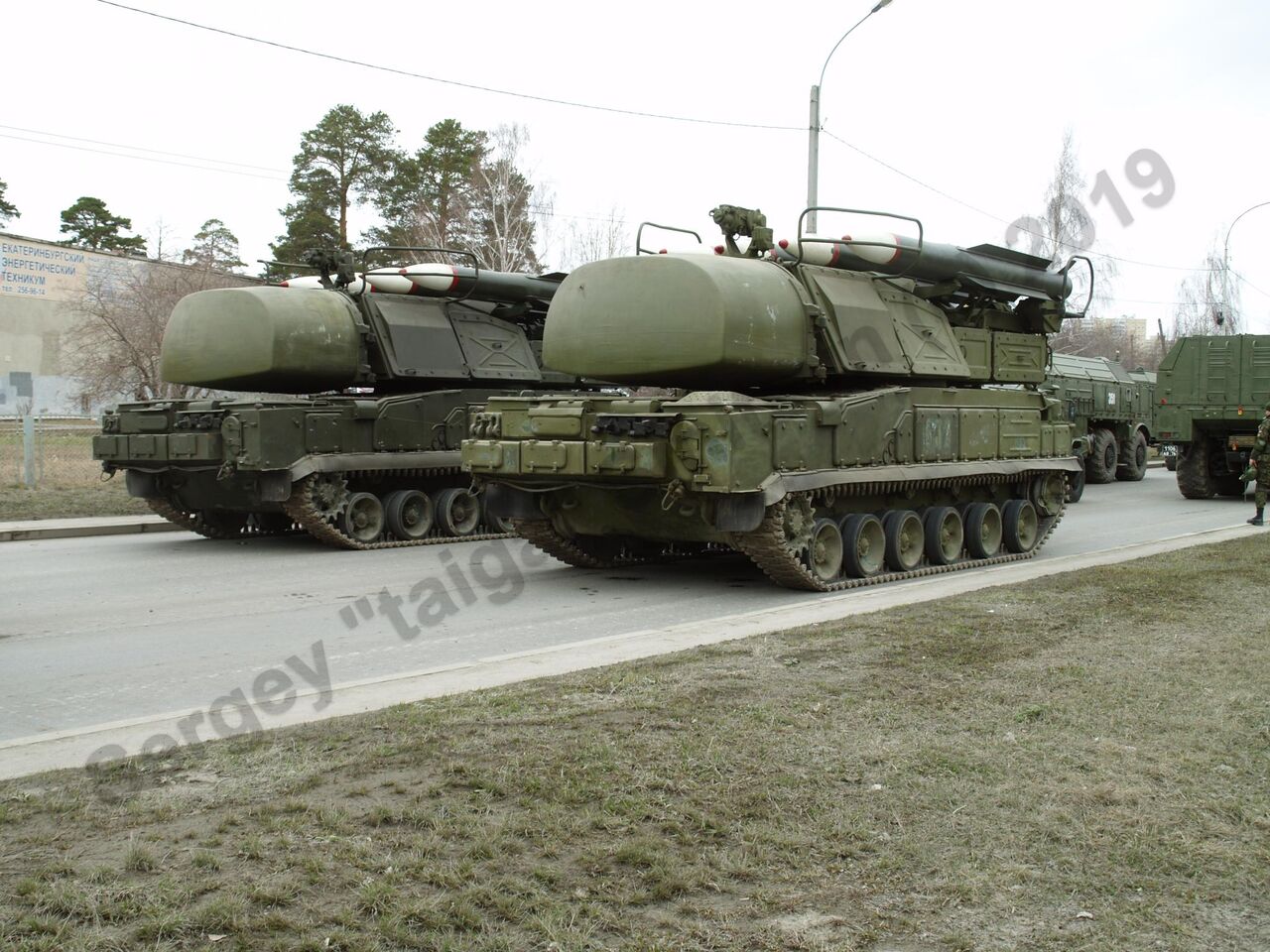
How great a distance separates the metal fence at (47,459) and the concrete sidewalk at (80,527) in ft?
2.97

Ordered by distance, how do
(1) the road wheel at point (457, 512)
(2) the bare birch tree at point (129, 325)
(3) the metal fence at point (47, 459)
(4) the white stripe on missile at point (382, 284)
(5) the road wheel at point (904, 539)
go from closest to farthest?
(5) the road wheel at point (904, 539) < (1) the road wheel at point (457, 512) < (4) the white stripe on missile at point (382, 284) < (3) the metal fence at point (47, 459) < (2) the bare birch tree at point (129, 325)

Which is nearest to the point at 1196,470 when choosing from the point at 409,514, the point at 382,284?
the point at 409,514

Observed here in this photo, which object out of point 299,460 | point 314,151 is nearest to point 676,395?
point 299,460

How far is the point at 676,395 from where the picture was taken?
38.7 feet

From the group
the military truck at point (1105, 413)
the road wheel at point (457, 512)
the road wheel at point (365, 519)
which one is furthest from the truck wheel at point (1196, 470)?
the road wheel at point (365, 519)

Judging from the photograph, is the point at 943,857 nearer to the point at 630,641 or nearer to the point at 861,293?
the point at 630,641

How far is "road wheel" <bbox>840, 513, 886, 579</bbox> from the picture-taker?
11734 millimetres

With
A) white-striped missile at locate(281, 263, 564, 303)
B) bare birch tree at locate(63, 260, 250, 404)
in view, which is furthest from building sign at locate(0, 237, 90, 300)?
white-striped missile at locate(281, 263, 564, 303)

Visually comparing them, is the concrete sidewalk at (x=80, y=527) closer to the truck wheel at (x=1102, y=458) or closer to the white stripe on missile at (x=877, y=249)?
the white stripe on missile at (x=877, y=249)

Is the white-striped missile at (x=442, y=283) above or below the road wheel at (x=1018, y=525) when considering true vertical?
above

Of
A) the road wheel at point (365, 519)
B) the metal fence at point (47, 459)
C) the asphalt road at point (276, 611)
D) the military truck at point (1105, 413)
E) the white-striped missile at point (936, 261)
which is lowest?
the asphalt road at point (276, 611)

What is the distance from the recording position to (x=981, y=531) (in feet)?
44.3

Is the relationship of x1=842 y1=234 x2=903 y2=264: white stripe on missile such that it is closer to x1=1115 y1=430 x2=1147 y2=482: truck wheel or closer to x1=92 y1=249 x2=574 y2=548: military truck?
x1=92 y1=249 x2=574 y2=548: military truck

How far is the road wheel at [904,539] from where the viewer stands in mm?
12297
